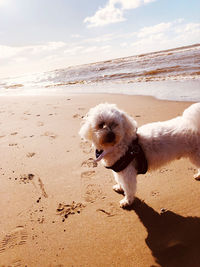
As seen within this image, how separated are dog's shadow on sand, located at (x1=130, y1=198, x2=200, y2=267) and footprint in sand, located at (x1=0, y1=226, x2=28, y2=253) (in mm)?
1557

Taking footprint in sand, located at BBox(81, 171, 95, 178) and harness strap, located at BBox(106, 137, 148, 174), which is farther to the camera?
footprint in sand, located at BBox(81, 171, 95, 178)

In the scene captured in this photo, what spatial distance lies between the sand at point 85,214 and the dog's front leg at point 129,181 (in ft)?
0.44

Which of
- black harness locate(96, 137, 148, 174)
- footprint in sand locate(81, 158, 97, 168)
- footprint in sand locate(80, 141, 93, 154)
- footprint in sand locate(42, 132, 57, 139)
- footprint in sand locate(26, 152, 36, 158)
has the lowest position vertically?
footprint in sand locate(81, 158, 97, 168)

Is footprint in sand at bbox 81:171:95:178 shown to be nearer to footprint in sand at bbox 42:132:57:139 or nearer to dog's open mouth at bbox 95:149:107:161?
dog's open mouth at bbox 95:149:107:161

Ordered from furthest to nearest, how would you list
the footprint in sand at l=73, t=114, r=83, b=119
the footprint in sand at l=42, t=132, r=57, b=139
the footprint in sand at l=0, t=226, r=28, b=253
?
1. the footprint in sand at l=73, t=114, r=83, b=119
2. the footprint in sand at l=42, t=132, r=57, b=139
3. the footprint in sand at l=0, t=226, r=28, b=253

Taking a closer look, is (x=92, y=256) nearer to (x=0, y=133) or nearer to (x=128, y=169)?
(x=128, y=169)

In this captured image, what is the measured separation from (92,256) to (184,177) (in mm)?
2061

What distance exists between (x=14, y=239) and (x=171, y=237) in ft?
6.58

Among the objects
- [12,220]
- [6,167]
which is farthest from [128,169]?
[6,167]

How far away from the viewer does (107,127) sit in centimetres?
265

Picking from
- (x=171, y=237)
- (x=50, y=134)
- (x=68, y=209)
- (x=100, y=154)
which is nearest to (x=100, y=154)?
(x=100, y=154)

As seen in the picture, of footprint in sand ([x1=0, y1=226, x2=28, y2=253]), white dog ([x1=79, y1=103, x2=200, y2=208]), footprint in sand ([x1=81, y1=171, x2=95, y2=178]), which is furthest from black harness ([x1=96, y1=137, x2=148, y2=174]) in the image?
footprint in sand ([x1=0, y1=226, x2=28, y2=253])

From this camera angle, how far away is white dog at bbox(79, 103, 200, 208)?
106 inches

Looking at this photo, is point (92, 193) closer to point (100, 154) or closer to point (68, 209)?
point (68, 209)
